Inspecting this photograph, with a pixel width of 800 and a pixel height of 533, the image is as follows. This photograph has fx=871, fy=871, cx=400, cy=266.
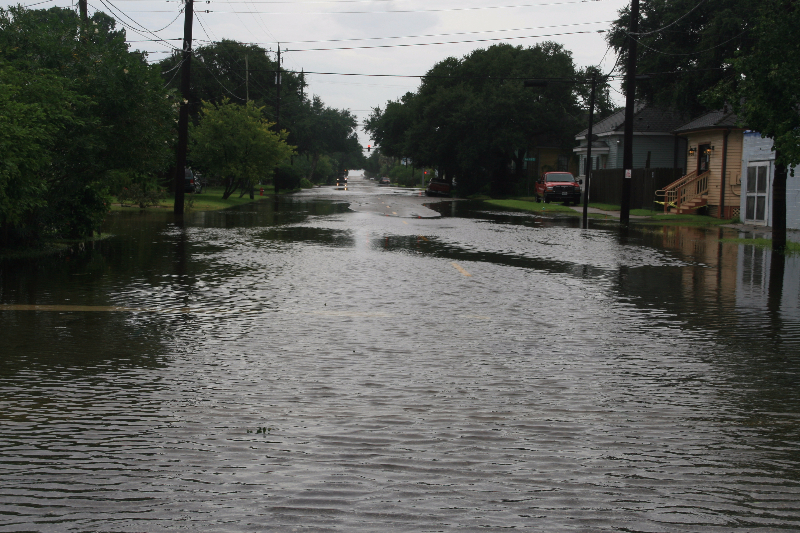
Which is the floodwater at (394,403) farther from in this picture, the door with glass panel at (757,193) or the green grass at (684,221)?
the green grass at (684,221)

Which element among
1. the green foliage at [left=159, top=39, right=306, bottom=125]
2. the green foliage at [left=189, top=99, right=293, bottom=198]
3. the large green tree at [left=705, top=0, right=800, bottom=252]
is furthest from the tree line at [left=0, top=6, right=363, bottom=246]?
the green foliage at [left=159, top=39, right=306, bottom=125]

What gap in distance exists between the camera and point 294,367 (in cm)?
771

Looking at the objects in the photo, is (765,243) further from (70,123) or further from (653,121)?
(653,121)

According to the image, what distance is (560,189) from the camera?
5769 cm

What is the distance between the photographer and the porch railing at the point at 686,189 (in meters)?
41.8

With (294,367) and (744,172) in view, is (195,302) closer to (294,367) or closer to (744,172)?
(294,367)

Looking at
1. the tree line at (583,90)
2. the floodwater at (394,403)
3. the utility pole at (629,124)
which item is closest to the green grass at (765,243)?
the tree line at (583,90)

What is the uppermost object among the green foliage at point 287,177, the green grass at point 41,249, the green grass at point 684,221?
the green foliage at point 287,177

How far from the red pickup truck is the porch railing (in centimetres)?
1183

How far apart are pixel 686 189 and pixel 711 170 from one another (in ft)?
7.35

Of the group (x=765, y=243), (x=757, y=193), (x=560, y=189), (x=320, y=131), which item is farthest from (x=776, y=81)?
(x=320, y=131)

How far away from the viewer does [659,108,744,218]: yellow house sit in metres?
39.1

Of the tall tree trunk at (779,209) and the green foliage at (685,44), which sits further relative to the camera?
the green foliage at (685,44)

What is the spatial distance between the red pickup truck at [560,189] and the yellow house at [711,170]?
1150 cm
